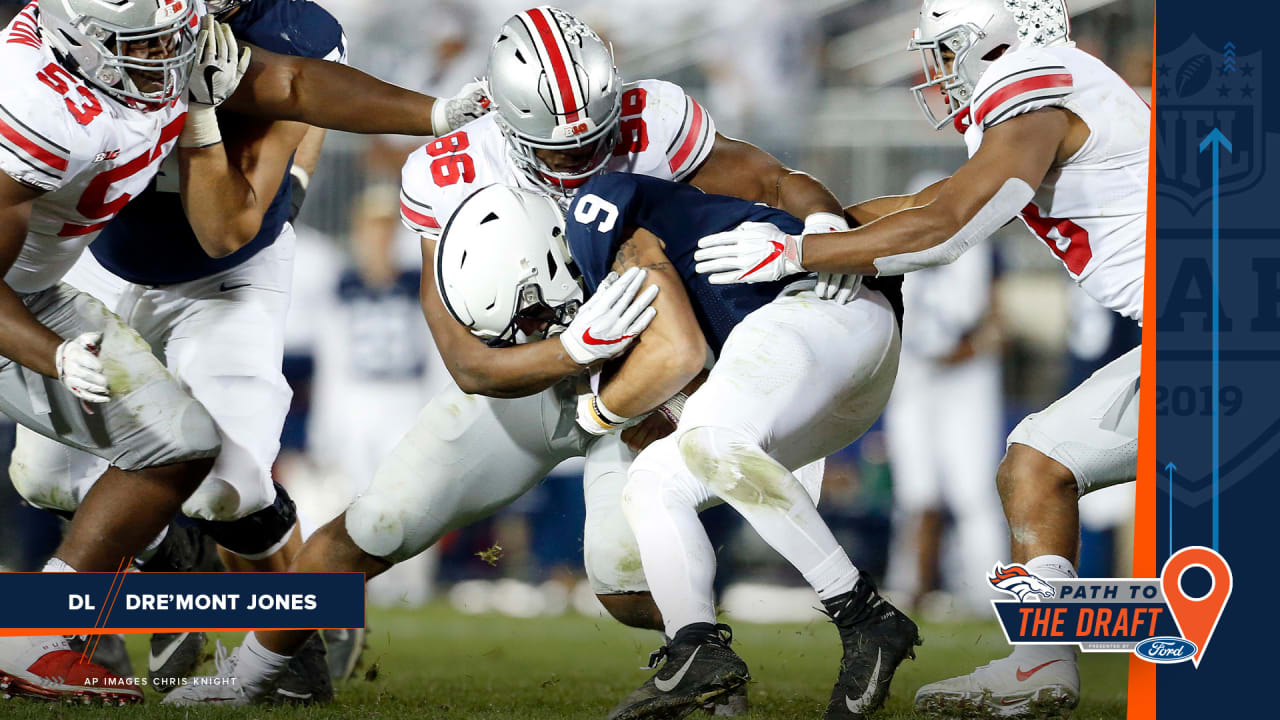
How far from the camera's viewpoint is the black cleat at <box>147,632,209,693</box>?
2910mm

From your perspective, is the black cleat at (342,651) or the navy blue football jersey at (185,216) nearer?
the navy blue football jersey at (185,216)

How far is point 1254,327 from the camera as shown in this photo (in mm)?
2467

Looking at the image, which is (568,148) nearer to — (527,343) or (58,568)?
(527,343)

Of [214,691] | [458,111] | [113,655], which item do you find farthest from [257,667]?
[458,111]

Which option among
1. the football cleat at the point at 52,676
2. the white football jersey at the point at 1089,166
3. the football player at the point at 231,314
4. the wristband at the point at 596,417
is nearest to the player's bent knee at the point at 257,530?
the football player at the point at 231,314

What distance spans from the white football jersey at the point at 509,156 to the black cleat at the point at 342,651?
3.54ft

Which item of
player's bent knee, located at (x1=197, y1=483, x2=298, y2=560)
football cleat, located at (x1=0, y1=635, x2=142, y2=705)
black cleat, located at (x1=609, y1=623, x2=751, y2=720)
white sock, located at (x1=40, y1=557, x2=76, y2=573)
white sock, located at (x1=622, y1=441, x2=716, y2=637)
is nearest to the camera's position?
black cleat, located at (x1=609, y1=623, x2=751, y2=720)

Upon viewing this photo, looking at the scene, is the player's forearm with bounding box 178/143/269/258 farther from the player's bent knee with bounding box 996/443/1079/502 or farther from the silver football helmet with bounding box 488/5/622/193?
the player's bent knee with bounding box 996/443/1079/502

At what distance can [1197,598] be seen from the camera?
7.73ft

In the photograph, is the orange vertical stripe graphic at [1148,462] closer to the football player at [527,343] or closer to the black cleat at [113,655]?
the football player at [527,343]

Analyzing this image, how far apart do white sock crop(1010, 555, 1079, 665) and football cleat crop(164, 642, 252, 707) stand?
160 cm

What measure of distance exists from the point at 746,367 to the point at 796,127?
2.00 m

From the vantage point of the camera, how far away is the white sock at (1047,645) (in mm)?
2328

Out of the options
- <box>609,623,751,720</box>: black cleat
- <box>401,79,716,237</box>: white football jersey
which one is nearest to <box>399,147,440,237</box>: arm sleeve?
<box>401,79,716,237</box>: white football jersey
